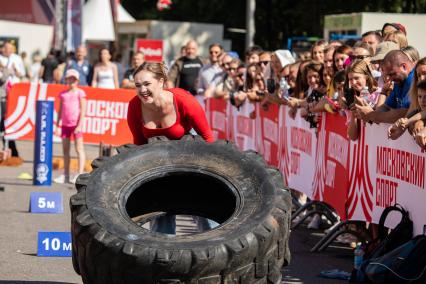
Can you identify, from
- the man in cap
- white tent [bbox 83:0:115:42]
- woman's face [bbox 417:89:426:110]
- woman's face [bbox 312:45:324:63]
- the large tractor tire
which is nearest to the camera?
the large tractor tire

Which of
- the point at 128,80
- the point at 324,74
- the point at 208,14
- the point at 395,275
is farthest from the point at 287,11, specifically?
the point at 395,275

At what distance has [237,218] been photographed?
6801 mm

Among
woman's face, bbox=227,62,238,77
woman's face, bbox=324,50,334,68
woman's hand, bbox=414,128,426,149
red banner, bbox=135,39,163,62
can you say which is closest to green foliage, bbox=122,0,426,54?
red banner, bbox=135,39,163,62

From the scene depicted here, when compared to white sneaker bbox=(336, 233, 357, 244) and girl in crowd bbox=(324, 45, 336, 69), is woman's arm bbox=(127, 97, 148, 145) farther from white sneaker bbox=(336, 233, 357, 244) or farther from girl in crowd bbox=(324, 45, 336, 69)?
girl in crowd bbox=(324, 45, 336, 69)

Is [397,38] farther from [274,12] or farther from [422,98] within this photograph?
[274,12]

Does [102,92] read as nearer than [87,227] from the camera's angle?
No

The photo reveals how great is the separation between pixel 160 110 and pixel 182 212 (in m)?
0.70

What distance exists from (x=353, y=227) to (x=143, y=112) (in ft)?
11.2

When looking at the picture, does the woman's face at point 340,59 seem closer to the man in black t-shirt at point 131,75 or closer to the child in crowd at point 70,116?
the child in crowd at point 70,116

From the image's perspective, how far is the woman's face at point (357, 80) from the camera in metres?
10.2

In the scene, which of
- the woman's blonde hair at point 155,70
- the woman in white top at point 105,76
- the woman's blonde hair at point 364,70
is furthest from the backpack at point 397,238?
the woman in white top at point 105,76

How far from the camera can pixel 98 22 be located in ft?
119

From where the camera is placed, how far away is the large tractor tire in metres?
6.44

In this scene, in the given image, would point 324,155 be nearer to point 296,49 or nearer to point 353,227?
point 353,227
